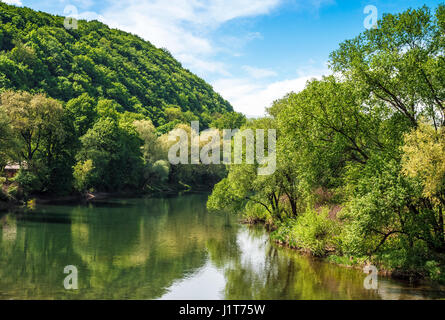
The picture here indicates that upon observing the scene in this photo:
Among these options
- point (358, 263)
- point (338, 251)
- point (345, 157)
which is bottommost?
point (358, 263)

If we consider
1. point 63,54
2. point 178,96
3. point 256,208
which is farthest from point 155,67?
point 256,208

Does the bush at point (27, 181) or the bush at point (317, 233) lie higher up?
the bush at point (27, 181)

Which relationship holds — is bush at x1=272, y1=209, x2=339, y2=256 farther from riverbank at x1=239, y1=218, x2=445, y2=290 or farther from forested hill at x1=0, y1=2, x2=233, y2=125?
forested hill at x1=0, y1=2, x2=233, y2=125

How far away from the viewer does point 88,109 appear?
214ft

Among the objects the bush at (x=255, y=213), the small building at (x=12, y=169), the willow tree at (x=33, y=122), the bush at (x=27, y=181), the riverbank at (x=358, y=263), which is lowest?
the riverbank at (x=358, y=263)

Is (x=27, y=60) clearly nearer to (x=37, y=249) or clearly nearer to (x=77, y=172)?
(x=77, y=172)

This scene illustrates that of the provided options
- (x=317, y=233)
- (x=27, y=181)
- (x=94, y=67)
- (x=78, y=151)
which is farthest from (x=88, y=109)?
(x=317, y=233)

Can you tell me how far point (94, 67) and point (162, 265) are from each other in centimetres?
9313

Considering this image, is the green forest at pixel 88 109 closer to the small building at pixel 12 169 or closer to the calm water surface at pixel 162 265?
the small building at pixel 12 169

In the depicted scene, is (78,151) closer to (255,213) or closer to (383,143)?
(255,213)

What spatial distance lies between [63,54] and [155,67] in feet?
148

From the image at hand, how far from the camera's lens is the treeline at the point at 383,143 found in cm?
1778

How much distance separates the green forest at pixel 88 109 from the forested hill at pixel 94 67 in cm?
28

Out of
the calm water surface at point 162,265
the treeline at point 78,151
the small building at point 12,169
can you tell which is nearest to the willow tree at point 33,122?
the treeline at point 78,151
